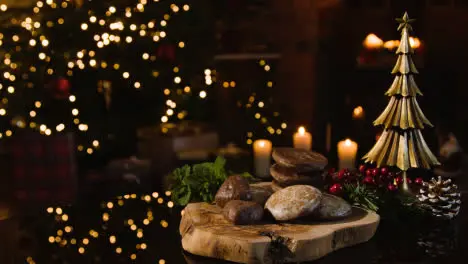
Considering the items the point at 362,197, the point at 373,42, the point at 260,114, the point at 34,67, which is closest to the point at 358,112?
the point at 373,42

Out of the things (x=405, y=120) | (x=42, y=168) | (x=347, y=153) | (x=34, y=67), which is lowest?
(x=42, y=168)

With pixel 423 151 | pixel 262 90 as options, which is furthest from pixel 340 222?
pixel 262 90

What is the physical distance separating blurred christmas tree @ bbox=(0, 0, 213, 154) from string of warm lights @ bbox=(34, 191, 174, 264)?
2.63 ft

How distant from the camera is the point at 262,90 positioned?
8.00 feet

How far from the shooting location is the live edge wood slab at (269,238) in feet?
3.63

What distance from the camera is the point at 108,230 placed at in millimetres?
1333

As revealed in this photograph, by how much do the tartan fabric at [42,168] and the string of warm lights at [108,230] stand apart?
0.81 meters

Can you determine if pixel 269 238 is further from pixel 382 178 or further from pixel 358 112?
pixel 358 112

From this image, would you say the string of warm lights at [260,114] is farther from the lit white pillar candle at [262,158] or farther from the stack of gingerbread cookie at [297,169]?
the stack of gingerbread cookie at [297,169]

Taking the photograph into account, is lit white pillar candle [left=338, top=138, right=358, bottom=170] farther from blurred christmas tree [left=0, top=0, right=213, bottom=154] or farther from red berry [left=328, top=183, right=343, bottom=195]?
blurred christmas tree [left=0, top=0, right=213, bottom=154]

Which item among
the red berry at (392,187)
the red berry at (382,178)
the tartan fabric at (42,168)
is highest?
the red berry at (382,178)

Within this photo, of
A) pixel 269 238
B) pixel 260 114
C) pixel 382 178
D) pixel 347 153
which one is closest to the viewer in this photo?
pixel 269 238

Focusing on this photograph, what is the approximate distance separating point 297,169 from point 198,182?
0.25 metres

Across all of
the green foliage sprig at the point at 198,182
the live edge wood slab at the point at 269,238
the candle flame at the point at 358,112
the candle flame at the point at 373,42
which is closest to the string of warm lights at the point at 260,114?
the candle flame at the point at 358,112
